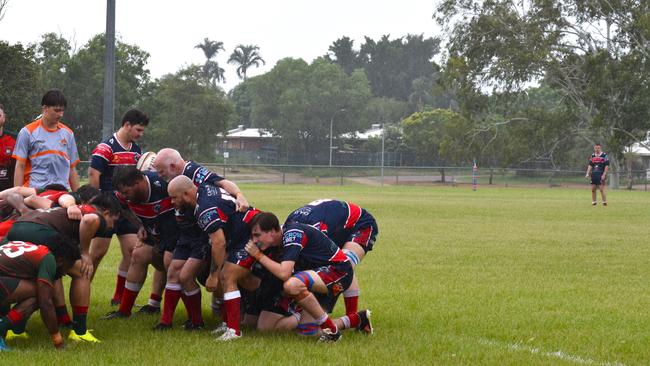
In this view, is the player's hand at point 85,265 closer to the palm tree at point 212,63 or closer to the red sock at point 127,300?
the red sock at point 127,300

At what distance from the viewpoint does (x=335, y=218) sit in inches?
329

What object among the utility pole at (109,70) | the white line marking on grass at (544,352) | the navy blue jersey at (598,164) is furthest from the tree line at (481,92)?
the white line marking on grass at (544,352)

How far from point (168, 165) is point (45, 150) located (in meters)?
2.00

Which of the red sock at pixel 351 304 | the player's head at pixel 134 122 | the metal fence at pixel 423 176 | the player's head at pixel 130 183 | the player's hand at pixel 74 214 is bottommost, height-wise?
the metal fence at pixel 423 176

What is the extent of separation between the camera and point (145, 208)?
8.27 m

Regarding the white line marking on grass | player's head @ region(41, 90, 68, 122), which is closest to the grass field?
the white line marking on grass

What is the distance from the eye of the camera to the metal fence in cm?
5738

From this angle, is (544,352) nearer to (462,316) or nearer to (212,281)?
(462,316)

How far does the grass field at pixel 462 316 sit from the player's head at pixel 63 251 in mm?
677

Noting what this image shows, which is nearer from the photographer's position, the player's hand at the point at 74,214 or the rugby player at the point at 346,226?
the player's hand at the point at 74,214

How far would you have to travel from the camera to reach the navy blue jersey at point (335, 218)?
323 inches

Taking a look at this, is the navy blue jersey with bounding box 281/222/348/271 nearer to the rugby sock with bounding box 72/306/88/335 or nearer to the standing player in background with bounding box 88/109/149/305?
the rugby sock with bounding box 72/306/88/335

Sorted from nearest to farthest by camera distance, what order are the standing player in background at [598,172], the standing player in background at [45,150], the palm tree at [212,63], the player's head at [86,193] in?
the player's head at [86,193], the standing player in background at [45,150], the standing player in background at [598,172], the palm tree at [212,63]

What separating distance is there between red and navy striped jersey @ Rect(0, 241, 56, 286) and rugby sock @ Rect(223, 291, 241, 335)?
1.46 meters
